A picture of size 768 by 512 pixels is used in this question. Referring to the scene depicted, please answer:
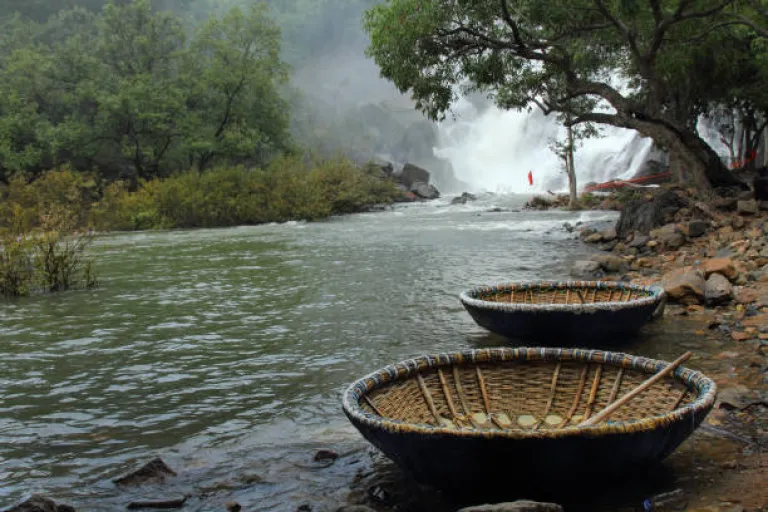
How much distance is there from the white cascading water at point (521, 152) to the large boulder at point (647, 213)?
890 inches

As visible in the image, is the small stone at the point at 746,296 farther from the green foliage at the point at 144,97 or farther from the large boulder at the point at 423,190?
the large boulder at the point at 423,190

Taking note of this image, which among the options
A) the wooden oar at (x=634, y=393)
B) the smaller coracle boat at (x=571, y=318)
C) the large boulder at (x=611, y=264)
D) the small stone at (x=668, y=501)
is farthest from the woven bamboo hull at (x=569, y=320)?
the large boulder at (x=611, y=264)

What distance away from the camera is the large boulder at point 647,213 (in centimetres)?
1468

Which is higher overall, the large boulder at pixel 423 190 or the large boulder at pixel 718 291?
the large boulder at pixel 423 190

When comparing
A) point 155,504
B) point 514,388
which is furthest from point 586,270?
point 155,504

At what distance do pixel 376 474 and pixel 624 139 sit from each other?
41.1 metres

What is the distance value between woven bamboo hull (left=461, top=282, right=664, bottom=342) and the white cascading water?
32720 millimetres

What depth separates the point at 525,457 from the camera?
3092 millimetres

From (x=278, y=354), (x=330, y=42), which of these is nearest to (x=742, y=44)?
(x=278, y=354)

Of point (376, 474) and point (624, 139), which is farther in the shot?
point (624, 139)

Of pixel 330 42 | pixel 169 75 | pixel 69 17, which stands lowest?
pixel 169 75

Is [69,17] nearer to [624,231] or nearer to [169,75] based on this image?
[169,75]

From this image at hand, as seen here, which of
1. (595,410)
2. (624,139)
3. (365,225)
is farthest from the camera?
(624,139)

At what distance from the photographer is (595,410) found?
417cm
